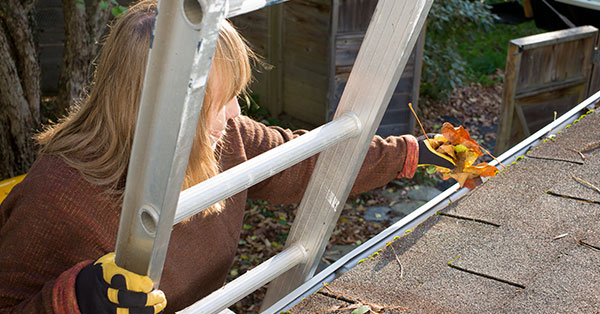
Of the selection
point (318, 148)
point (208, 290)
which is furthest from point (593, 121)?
point (208, 290)

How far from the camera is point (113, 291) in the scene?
1.13m

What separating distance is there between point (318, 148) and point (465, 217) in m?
0.57

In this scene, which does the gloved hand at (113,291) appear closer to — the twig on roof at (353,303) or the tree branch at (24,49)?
the twig on roof at (353,303)

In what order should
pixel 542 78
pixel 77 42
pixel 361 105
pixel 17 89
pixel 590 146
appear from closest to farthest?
pixel 361 105 < pixel 590 146 < pixel 17 89 < pixel 77 42 < pixel 542 78

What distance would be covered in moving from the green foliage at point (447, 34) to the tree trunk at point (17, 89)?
470 centimetres

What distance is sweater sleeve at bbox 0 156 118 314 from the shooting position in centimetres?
147

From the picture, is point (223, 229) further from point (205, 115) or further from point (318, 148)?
point (318, 148)

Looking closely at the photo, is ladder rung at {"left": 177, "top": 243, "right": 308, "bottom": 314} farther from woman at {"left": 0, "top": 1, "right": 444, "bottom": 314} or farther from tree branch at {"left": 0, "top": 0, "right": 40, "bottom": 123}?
tree branch at {"left": 0, "top": 0, "right": 40, "bottom": 123}

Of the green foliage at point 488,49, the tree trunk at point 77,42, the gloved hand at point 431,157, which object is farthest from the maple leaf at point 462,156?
the green foliage at point 488,49

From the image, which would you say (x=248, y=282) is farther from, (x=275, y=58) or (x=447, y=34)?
(x=447, y=34)

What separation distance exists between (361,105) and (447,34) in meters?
6.61

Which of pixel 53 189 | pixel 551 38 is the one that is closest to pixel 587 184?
pixel 53 189

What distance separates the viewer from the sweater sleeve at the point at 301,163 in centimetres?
205

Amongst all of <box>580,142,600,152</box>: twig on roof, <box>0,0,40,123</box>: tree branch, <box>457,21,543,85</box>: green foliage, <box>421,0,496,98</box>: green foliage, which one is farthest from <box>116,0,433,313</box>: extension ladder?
<box>457,21,543,85</box>: green foliage
